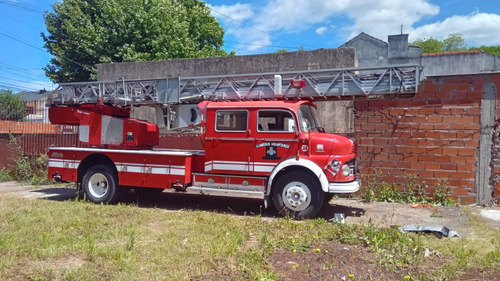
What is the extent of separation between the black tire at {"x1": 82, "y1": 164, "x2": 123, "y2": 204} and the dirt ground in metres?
0.59

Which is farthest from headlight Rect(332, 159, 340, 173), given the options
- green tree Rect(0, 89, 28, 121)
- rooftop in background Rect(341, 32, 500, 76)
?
rooftop in background Rect(341, 32, 500, 76)

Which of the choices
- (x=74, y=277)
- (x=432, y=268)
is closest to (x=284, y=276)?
(x=432, y=268)

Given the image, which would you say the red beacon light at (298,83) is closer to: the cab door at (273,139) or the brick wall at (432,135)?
the cab door at (273,139)

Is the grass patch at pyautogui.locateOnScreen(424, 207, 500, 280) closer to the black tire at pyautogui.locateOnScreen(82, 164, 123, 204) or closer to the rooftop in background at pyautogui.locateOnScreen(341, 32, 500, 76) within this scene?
the black tire at pyautogui.locateOnScreen(82, 164, 123, 204)

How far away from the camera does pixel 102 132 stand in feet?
30.6

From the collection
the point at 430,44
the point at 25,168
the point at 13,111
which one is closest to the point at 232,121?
the point at 25,168

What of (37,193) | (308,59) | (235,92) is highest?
(308,59)

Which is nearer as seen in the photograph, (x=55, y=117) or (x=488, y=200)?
(x=488, y=200)

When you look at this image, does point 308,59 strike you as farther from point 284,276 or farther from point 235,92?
point 284,276

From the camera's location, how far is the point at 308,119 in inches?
315

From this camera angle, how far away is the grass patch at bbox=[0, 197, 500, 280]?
461 cm

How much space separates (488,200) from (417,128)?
216 centimetres

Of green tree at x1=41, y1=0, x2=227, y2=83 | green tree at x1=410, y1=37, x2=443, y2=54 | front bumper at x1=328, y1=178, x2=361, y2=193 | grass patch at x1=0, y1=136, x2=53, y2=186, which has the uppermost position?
green tree at x1=410, y1=37, x2=443, y2=54

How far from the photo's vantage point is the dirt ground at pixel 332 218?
4578 millimetres
